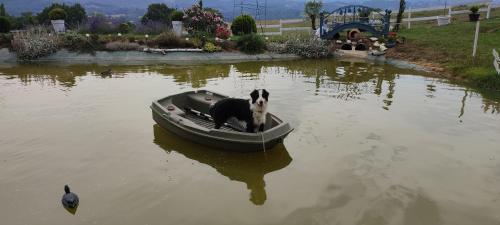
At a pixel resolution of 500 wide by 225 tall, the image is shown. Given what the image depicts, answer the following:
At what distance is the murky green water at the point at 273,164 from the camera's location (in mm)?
6062

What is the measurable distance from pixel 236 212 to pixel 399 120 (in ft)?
20.1

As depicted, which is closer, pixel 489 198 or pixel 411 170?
pixel 489 198

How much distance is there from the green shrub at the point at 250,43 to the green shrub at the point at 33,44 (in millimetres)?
9990

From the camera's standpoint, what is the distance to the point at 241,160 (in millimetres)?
7992

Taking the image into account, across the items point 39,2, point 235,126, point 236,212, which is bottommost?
point 236,212

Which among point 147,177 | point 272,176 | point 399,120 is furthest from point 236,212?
point 399,120

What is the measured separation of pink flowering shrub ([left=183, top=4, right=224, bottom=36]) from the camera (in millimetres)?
24453

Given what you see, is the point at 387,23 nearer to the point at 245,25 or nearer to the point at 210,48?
the point at 245,25

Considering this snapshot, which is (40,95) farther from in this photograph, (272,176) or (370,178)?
(370,178)

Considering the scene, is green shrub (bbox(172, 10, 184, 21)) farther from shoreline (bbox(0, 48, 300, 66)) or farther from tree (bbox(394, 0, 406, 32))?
tree (bbox(394, 0, 406, 32))

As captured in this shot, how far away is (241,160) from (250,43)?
15.8 meters

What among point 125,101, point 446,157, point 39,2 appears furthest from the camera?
point 39,2

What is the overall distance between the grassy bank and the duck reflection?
385 inches

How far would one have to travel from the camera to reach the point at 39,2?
148 m
